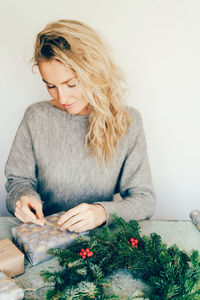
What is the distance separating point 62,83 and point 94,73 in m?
0.14

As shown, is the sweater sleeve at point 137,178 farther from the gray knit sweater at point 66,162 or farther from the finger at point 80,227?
the finger at point 80,227

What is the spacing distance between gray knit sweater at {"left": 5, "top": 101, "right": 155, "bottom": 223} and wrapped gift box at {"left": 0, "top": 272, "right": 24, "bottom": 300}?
0.58m

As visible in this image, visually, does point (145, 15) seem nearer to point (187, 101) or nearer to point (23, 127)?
point (187, 101)

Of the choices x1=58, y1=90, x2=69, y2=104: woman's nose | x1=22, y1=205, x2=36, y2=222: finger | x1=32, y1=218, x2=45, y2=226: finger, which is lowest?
x1=32, y1=218, x2=45, y2=226: finger

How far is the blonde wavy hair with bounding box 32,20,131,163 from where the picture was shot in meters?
1.11

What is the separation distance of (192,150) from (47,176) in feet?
2.71

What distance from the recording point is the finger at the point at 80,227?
980 millimetres

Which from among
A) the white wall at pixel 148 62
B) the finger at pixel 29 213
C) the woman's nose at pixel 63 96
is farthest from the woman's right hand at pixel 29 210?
the white wall at pixel 148 62

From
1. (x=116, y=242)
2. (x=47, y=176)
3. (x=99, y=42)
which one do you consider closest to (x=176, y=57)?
(x=99, y=42)

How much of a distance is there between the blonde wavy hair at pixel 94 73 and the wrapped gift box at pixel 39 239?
441mm

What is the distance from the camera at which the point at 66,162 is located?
132cm

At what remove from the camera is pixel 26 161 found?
4.37 feet

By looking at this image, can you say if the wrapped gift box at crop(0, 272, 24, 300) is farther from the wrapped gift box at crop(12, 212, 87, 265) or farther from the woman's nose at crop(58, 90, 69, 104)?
the woman's nose at crop(58, 90, 69, 104)

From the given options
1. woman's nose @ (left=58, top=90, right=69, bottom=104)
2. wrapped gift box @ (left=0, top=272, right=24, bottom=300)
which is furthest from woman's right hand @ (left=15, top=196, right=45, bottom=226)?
woman's nose @ (left=58, top=90, right=69, bottom=104)
